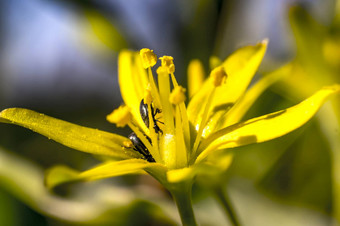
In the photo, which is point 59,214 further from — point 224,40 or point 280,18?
point 280,18

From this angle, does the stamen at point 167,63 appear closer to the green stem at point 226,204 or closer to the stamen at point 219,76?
the stamen at point 219,76

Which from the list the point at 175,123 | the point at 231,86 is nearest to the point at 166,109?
the point at 175,123

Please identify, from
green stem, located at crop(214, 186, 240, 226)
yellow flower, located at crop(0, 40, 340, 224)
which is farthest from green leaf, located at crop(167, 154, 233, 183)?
green stem, located at crop(214, 186, 240, 226)

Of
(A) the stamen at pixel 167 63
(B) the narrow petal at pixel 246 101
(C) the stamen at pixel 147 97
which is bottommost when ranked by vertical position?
(B) the narrow petal at pixel 246 101

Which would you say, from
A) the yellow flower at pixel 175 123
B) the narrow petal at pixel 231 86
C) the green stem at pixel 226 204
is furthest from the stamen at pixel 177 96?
the green stem at pixel 226 204

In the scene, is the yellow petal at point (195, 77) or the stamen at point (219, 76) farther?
the yellow petal at point (195, 77)

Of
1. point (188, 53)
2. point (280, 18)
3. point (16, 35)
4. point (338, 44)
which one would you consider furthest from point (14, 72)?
point (338, 44)

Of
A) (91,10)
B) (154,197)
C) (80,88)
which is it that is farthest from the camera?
(80,88)

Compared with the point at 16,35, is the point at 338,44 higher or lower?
lower
